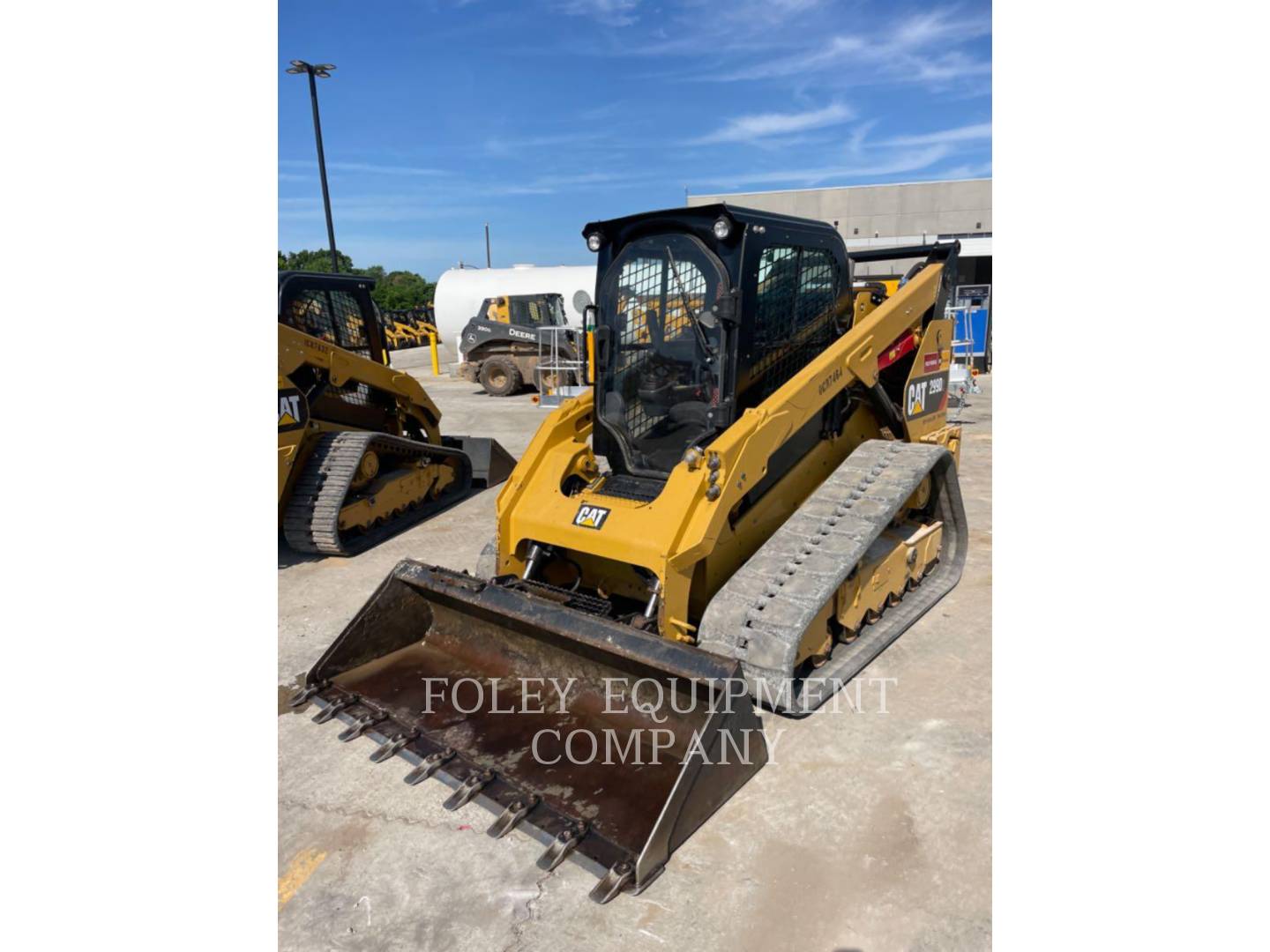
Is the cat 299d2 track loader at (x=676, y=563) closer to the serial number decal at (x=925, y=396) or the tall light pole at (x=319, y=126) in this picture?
the serial number decal at (x=925, y=396)

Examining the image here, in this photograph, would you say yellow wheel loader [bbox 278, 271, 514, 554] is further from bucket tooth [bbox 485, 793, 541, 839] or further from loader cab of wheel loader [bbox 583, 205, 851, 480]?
bucket tooth [bbox 485, 793, 541, 839]

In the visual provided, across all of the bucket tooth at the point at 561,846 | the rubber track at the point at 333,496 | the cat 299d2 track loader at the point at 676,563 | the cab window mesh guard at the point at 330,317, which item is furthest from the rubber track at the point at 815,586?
the cab window mesh guard at the point at 330,317

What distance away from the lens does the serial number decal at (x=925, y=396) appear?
17.8 feet

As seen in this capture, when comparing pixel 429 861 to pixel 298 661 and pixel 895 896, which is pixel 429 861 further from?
pixel 298 661

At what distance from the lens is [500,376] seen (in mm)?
17203

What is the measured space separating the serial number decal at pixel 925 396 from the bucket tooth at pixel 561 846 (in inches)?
142

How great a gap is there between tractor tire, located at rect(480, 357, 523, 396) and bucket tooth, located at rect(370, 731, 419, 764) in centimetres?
1390

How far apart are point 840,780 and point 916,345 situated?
10.4 ft

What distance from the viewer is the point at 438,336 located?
25.0 m

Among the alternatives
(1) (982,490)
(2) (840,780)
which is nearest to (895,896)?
(2) (840,780)

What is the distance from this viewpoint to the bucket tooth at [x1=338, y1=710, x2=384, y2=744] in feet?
12.4

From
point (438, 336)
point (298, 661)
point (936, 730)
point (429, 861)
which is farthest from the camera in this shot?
point (438, 336)

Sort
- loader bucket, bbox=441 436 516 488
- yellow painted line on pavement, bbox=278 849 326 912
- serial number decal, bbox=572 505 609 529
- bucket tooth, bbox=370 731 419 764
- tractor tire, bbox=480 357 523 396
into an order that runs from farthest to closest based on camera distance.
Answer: tractor tire, bbox=480 357 523 396 → loader bucket, bbox=441 436 516 488 → serial number decal, bbox=572 505 609 529 → bucket tooth, bbox=370 731 419 764 → yellow painted line on pavement, bbox=278 849 326 912

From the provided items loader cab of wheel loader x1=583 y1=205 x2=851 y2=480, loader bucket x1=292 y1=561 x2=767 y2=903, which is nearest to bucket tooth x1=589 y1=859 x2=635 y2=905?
loader bucket x1=292 y1=561 x2=767 y2=903
